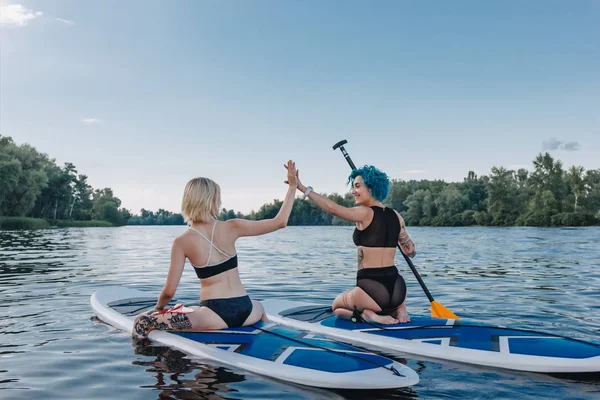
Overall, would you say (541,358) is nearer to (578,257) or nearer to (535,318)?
(535,318)

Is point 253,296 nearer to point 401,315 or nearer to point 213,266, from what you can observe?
point 401,315

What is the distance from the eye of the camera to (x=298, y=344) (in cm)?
522

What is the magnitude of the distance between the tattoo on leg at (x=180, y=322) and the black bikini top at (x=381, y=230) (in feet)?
7.04

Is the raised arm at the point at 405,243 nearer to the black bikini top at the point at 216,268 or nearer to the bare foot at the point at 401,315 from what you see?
the bare foot at the point at 401,315

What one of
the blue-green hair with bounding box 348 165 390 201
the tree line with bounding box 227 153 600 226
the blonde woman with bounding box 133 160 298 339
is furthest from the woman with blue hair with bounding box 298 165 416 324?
the tree line with bounding box 227 153 600 226

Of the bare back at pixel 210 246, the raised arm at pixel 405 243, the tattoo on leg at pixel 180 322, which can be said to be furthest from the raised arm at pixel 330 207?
the tattoo on leg at pixel 180 322

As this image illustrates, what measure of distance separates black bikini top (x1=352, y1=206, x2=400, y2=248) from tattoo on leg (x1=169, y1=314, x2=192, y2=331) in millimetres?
2146

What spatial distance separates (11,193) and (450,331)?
6981 centimetres

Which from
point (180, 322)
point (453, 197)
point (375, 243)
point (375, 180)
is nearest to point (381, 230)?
point (375, 243)

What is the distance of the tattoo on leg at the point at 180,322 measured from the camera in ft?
18.5

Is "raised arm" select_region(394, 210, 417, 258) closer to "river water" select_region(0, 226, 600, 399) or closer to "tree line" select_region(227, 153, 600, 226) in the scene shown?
"river water" select_region(0, 226, 600, 399)

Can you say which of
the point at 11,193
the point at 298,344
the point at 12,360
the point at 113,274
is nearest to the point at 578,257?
the point at 113,274

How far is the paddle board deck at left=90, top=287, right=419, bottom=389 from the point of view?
453 centimetres

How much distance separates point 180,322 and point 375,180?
8.78 feet
